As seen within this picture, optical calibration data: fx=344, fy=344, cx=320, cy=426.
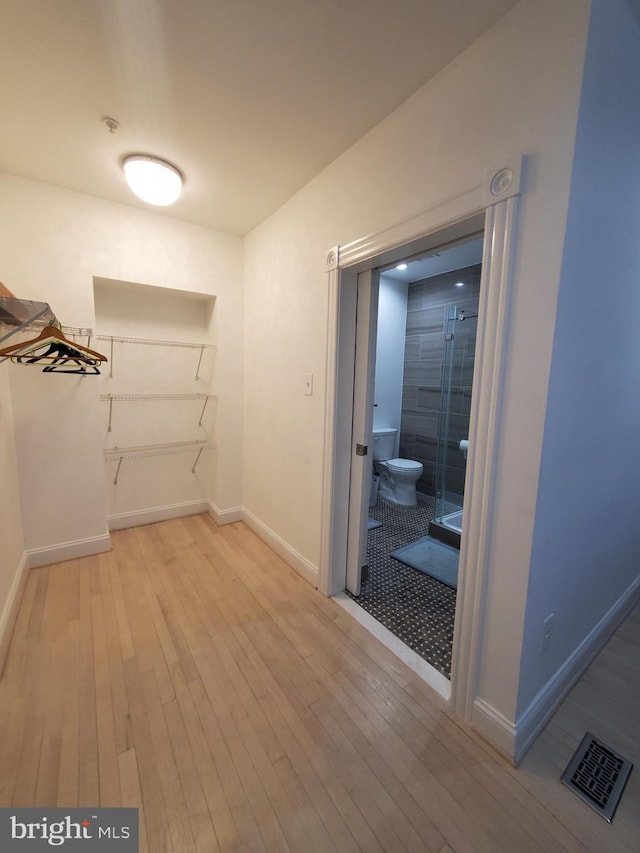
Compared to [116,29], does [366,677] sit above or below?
below

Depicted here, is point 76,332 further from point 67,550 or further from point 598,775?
point 598,775

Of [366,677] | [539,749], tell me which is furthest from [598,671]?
[366,677]

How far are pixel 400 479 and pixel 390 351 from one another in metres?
1.53

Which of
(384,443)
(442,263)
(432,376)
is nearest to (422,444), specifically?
(384,443)

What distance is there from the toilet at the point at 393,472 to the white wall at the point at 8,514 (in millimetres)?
3123

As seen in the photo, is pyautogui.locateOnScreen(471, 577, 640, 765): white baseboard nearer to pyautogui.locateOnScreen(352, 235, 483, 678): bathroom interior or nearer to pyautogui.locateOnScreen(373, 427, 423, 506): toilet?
pyautogui.locateOnScreen(352, 235, 483, 678): bathroom interior

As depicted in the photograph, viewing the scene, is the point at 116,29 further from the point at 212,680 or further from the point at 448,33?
the point at 212,680

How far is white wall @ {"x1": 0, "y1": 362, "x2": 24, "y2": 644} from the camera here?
6.00ft

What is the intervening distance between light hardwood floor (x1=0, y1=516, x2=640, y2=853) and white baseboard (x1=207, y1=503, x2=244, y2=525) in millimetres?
1083

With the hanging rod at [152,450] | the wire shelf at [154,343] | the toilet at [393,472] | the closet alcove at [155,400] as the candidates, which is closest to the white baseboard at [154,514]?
the closet alcove at [155,400]

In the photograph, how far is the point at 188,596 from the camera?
7.05 feet

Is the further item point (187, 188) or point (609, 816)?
point (187, 188)

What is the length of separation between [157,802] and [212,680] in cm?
46

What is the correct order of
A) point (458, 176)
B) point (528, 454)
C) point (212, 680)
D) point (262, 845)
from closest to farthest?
1. point (262, 845)
2. point (528, 454)
3. point (458, 176)
4. point (212, 680)
